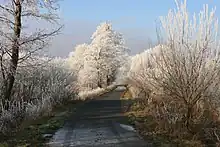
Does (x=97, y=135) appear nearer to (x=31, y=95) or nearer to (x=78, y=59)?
(x=31, y=95)

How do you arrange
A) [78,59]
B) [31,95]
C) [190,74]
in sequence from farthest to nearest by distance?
[78,59] → [31,95] → [190,74]

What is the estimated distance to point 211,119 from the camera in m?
11.4

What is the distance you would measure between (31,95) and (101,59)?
112 feet

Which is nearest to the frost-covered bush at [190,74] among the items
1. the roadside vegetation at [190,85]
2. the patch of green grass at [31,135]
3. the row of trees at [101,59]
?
the roadside vegetation at [190,85]

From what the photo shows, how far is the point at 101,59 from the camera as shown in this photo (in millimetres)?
51812

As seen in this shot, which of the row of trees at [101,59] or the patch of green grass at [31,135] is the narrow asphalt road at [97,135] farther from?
the row of trees at [101,59]

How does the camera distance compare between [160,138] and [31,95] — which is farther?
[31,95]

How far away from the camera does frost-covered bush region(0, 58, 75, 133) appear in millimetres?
12781

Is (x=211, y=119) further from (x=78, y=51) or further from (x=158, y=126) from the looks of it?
(x=78, y=51)

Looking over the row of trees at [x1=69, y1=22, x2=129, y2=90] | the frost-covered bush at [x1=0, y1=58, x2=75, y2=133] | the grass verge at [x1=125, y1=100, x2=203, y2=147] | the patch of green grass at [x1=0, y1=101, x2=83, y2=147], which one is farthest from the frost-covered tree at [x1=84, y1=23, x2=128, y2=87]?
the grass verge at [x1=125, y1=100, x2=203, y2=147]

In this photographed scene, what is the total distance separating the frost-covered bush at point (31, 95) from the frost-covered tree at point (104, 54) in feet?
86.0

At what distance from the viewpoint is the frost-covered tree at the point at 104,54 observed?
5162cm

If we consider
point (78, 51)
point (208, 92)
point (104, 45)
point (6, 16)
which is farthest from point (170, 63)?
point (78, 51)

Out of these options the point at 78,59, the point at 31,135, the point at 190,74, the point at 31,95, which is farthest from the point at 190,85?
the point at 78,59
